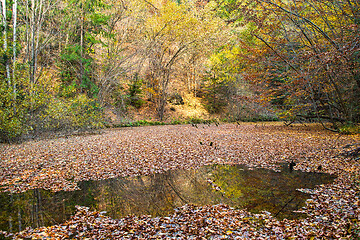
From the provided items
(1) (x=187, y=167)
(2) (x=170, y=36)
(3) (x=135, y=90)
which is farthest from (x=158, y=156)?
(3) (x=135, y=90)

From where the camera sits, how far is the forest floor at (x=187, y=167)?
3191mm

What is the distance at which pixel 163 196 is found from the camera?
4609mm

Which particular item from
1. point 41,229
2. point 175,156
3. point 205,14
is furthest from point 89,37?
point 41,229

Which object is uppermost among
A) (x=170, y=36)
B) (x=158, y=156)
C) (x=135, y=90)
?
(x=170, y=36)

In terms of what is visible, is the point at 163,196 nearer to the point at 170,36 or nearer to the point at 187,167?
the point at 187,167

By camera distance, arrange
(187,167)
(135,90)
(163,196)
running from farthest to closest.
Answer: (135,90)
(187,167)
(163,196)

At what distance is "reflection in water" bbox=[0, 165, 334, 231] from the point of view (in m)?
3.87

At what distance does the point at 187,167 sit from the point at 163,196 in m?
2.13

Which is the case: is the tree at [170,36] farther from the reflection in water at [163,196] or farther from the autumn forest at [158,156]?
the reflection in water at [163,196]

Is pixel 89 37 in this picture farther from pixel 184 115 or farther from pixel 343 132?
pixel 343 132

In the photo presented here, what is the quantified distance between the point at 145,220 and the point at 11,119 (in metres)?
8.46

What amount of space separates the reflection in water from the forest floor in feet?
0.89

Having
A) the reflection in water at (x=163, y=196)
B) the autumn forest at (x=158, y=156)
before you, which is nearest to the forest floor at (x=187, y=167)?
the autumn forest at (x=158, y=156)

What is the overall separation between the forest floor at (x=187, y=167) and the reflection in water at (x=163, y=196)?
0.89 ft
